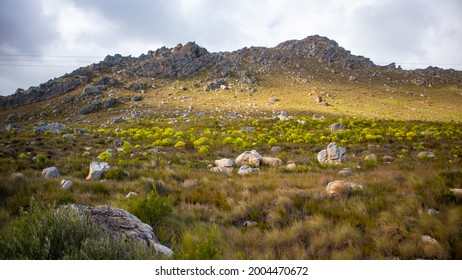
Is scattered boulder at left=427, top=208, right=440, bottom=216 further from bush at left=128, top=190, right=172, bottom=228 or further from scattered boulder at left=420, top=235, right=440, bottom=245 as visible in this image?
bush at left=128, top=190, right=172, bottom=228

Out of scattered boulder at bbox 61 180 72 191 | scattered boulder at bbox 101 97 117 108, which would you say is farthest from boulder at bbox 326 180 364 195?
scattered boulder at bbox 101 97 117 108

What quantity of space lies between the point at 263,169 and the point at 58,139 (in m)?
15.9

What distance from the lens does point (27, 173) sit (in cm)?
855

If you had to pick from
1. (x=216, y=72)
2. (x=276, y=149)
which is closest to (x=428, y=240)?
(x=276, y=149)

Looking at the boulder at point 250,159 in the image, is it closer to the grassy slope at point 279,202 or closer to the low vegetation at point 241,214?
the low vegetation at point 241,214

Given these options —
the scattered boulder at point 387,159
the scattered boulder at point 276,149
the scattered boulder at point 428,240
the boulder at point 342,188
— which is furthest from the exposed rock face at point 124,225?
the scattered boulder at point 387,159

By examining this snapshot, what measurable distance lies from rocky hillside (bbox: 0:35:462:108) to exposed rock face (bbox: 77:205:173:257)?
59.2 metres

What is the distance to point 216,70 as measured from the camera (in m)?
73.0

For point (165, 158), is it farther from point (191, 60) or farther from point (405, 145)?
point (191, 60)

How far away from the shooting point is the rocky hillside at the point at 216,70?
208 ft

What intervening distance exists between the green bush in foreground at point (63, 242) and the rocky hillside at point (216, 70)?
59.9 m

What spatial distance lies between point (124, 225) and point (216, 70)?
7305 centimetres

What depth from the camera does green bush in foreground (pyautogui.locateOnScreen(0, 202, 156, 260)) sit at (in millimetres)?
2906
